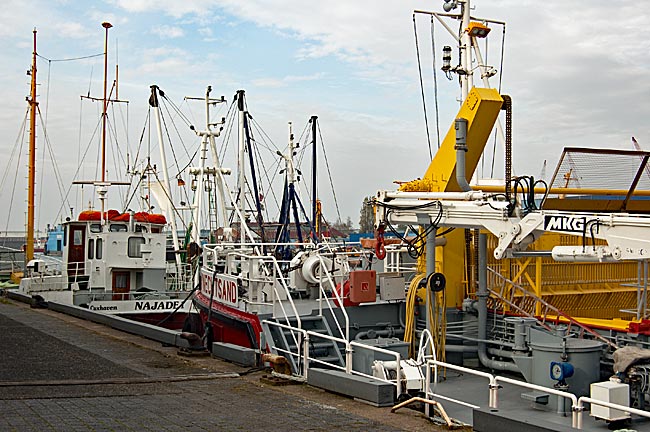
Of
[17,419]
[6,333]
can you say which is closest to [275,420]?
[17,419]

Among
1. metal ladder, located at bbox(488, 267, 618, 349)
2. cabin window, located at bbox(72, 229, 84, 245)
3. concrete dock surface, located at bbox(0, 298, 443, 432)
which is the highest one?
cabin window, located at bbox(72, 229, 84, 245)

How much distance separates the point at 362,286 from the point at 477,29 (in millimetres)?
5643

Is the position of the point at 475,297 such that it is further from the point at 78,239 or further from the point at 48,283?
the point at 78,239

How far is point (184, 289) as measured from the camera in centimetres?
2856

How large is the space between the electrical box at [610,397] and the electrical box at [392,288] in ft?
21.1

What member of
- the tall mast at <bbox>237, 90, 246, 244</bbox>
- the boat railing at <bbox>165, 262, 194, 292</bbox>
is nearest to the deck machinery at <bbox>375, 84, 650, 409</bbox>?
the tall mast at <bbox>237, 90, 246, 244</bbox>

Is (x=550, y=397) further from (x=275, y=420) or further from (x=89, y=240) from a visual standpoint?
(x=89, y=240)

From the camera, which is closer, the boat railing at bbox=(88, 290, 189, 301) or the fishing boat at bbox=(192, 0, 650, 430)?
the fishing boat at bbox=(192, 0, 650, 430)

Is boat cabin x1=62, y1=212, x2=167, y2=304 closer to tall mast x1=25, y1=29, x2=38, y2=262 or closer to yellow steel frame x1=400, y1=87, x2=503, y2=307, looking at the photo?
tall mast x1=25, y1=29, x2=38, y2=262

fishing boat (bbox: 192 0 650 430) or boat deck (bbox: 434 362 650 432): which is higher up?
fishing boat (bbox: 192 0 650 430)

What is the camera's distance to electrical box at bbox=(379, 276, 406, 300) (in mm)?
14602

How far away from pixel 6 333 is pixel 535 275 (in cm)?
1120

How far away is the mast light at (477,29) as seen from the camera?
1465 centimetres

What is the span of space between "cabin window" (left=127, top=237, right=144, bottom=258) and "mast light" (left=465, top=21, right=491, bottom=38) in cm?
1606
